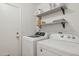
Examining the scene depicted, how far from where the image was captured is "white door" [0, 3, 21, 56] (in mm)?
2764

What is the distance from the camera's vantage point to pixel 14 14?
2994 millimetres

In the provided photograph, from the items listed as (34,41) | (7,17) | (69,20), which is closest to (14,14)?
(7,17)

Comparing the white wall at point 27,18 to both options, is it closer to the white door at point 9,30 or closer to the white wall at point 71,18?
the white door at point 9,30

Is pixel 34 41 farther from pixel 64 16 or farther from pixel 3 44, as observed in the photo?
pixel 3 44

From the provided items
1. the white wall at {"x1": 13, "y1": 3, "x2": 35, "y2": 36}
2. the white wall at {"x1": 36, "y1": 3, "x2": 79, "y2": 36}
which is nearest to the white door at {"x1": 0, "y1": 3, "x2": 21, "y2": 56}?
the white wall at {"x1": 13, "y1": 3, "x2": 35, "y2": 36}

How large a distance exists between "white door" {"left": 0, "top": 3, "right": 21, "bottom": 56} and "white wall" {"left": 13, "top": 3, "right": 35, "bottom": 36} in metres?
0.19

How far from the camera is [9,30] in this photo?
2.89m

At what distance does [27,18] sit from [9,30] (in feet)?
2.61

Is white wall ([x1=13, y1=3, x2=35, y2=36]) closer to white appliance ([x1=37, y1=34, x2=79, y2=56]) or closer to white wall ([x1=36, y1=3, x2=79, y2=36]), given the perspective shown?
white wall ([x1=36, y1=3, x2=79, y2=36])

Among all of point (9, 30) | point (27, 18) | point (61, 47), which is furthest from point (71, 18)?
point (9, 30)

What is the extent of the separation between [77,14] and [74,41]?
Answer: 551 millimetres

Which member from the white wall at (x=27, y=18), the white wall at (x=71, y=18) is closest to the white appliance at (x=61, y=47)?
the white wall at (x=71, y=18)

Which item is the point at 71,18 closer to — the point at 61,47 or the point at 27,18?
the point at 61,47

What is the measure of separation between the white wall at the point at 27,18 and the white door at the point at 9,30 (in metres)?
0.19
